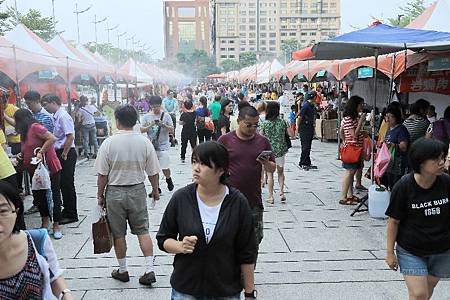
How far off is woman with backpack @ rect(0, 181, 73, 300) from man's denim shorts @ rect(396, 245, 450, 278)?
223 cm

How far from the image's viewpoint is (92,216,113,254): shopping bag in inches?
174

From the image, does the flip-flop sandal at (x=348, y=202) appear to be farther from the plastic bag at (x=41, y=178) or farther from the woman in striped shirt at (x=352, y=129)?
the plastic bag at (x=41, y=178)

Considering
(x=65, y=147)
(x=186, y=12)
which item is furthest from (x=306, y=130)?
(x=186, y=12)

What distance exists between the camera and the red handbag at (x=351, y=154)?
7.43 meters

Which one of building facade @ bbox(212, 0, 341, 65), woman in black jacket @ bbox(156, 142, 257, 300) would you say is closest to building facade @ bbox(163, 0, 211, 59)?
building facade @ bbox(212, 0, 341, 65)

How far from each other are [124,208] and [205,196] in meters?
2.08

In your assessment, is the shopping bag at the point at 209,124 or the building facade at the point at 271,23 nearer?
the shopping bag at the point at 209,124

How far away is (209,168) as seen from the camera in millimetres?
2580

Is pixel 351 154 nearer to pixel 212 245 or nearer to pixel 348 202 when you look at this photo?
pixel 348 202

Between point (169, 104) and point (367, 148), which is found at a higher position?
point (169, 104)

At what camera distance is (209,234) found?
8.31 feet

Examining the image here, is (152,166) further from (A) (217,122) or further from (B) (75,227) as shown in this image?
(A) (217,122)

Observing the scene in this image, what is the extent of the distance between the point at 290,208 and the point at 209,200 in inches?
199

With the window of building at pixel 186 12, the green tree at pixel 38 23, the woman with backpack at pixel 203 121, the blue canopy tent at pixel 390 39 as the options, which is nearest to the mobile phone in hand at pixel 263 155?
the blue canopy tent at pixel 390 39
